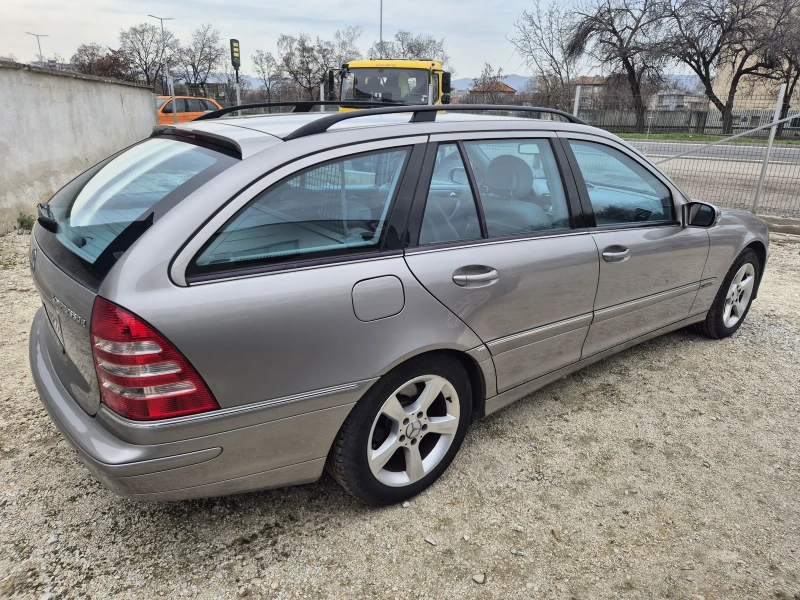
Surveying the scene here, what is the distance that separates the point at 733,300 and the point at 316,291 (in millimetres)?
3671

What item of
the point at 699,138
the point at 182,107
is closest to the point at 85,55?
the point at 182,107

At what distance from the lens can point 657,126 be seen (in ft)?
55.1

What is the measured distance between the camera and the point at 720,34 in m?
34.0

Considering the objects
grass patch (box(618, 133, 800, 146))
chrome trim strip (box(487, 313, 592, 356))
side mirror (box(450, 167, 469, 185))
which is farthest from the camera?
grass patch (box(618, 133, 800, 146))

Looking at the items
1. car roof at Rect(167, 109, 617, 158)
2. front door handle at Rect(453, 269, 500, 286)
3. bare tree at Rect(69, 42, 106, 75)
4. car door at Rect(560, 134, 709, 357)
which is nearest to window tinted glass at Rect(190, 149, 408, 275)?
car roof at Rect(167, 109, 617, 158)

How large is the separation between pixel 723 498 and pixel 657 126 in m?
16.7

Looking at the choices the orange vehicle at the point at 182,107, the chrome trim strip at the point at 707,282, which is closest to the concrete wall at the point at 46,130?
the chrome trim strip at the point at 707,282

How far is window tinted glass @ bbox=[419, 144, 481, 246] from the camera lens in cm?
238

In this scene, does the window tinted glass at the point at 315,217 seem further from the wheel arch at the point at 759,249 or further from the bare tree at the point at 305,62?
the bare tree at the point at 305,62

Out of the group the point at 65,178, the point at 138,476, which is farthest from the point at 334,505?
the point at 65,178

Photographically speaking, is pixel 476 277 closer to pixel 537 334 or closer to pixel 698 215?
pixel 537 334

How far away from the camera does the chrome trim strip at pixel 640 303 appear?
10.3 feet

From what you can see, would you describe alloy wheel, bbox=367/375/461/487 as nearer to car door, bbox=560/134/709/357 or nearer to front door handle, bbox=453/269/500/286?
front door handle, bbox=453/269/500/286

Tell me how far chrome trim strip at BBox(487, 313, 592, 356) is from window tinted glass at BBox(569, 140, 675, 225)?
56 centimetres
